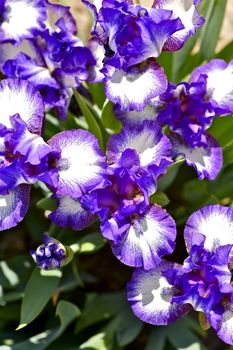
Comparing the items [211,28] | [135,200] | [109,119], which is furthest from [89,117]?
[211,28]

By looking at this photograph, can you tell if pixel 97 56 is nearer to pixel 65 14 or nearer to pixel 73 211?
pixel 65 14

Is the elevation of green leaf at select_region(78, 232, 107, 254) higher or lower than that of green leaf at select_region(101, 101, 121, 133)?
lower

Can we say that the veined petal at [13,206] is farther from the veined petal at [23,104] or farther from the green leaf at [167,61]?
the green leaf at [167,61]

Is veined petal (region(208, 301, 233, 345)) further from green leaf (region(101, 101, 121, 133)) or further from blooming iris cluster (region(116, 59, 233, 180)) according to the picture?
green leaf (region(101, 101, 121, 133))

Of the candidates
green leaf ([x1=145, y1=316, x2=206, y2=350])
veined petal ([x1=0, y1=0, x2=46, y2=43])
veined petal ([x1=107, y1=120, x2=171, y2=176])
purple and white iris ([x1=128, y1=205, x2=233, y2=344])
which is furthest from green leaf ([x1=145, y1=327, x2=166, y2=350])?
veined petal ([x1=0, y1=0, x2=46, y2=43])

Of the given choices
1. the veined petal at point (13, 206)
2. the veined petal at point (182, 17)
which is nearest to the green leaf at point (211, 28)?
the veined petal at point (182, 17)

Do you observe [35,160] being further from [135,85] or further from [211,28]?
[211,28]
